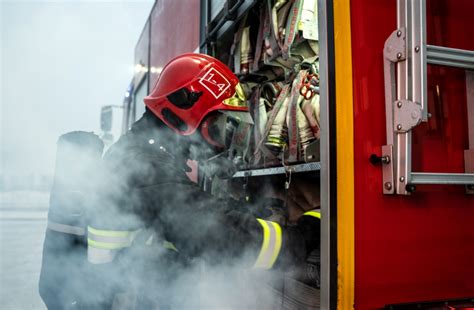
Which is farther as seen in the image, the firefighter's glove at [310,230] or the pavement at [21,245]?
the pavement at [21,245]

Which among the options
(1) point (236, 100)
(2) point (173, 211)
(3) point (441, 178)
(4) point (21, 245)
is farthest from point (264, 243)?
(4) point (21, 245)

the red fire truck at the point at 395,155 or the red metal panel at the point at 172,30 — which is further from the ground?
the red metal panel at the point at 172,30

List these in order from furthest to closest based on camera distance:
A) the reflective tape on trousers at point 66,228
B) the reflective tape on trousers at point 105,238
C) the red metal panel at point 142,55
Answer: the red metal panel at point 142,55 < the reflective tape on trousers at point 66,228 < the reflective tape on trousers at point 105,238

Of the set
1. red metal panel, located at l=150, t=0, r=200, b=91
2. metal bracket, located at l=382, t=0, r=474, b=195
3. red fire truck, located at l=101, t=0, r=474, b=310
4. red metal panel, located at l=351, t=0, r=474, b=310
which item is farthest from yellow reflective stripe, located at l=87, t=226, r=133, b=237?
red metal panel, located at l=150, t=0, r=200, b=91

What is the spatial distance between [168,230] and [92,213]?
0.35m

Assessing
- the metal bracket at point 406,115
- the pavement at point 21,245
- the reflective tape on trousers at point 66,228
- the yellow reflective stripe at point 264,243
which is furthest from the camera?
the pavement at point 21,245

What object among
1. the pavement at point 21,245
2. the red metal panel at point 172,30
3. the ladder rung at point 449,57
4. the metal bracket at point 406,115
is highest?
the red metal panel at point 172,30

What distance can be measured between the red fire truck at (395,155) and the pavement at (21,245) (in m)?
1.52

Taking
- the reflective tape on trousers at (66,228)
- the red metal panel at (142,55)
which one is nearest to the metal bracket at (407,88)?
the reflective tape on trousers at (66,228)

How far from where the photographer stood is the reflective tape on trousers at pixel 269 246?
1.37 m

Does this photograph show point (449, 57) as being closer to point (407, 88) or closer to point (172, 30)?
point (407, 88)

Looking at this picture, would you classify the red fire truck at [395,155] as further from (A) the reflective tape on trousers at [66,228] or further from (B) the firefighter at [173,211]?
(A) the reflective tape on trousers at [66,228]

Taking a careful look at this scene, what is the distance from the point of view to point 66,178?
1.58 meters

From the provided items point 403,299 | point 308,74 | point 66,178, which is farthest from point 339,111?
point 66,178
